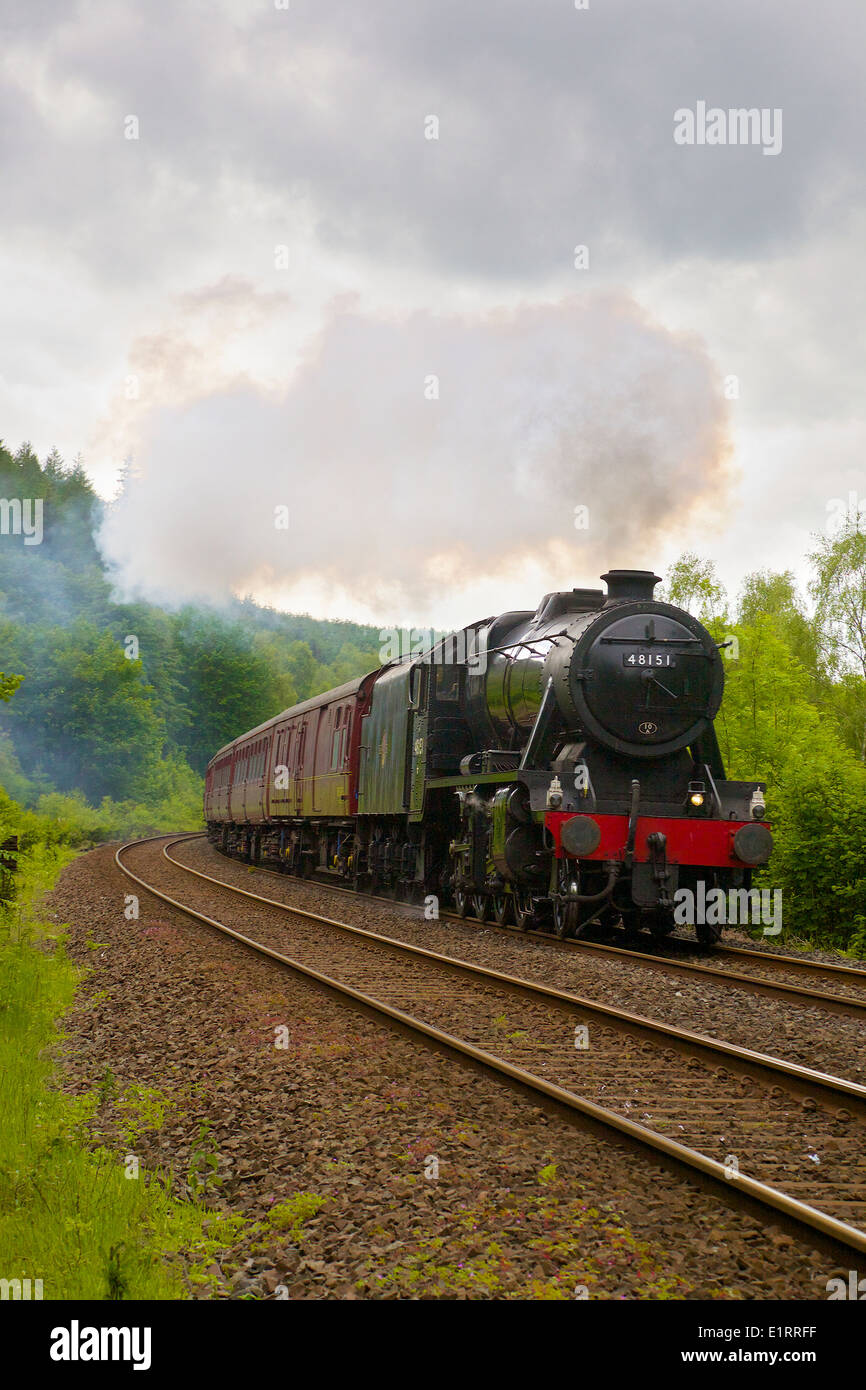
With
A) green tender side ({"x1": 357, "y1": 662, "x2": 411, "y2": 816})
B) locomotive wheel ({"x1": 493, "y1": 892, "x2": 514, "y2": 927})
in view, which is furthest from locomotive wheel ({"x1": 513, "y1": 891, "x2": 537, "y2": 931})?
green tender side ({"x1": 357, "y1": 662, "x2": 411, "y2": 816})

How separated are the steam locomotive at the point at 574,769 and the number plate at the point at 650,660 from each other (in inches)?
0.5

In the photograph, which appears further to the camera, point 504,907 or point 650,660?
point 504,907

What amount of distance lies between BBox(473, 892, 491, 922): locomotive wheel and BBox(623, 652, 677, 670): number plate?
144 inches

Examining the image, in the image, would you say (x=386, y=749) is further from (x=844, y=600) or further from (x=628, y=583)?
(x=844, y=600)

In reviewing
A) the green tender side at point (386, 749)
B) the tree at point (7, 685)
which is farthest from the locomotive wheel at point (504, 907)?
the tree at point (7, 685)

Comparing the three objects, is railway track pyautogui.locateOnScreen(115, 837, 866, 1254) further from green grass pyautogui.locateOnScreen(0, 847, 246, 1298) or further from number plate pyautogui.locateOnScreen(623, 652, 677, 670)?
number plate pyautogui.locateOnScreen(623, 652, 677, 670)

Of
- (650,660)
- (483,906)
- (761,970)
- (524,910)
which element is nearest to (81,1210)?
(761,970)

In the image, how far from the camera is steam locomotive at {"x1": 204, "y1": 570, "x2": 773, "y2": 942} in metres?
10.7

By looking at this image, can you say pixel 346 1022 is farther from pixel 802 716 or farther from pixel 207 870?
pixel 802 716

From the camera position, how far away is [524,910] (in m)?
12.1

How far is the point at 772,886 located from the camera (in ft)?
42.3

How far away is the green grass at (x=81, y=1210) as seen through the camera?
3.41 m

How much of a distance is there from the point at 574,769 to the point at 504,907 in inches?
97.6
